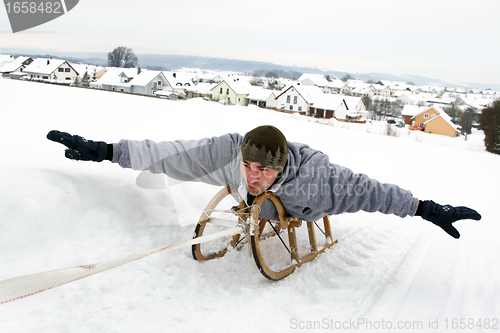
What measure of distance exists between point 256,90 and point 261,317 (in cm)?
3686

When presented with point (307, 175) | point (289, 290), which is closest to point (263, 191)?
point (307, 175)

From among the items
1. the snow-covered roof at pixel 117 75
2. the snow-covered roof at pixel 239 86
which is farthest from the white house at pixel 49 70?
the snow-covered roof at pixel 239 86

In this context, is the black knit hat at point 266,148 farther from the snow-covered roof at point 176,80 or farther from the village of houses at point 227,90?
the snow-covered roof at point 176,80

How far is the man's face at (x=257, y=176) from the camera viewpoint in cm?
229

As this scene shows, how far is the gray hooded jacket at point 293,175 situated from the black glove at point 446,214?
0.31 feet

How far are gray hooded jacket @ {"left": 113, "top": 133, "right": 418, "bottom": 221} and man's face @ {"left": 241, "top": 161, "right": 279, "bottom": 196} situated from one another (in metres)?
0.07

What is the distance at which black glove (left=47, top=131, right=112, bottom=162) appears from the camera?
7.90ft

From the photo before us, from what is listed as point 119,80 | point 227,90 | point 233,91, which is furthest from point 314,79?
point 119,80

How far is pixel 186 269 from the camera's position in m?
2.44

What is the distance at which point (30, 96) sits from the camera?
5.65m

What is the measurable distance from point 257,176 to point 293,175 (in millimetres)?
296

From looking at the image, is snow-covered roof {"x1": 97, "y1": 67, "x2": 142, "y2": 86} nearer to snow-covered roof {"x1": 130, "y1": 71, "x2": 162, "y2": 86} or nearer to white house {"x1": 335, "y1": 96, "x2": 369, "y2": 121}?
snow-covered roof {"x1": 130, "y1": 71, "x2": 162, "y2": 86}

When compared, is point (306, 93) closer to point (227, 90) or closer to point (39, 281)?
point (227, 90)

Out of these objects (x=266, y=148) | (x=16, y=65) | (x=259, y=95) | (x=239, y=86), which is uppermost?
(x=16, y=65)
